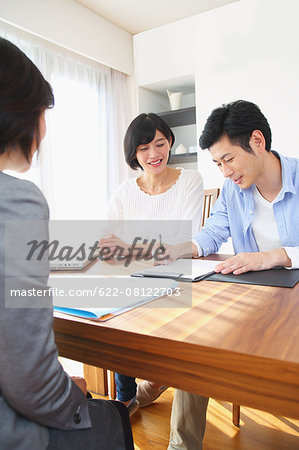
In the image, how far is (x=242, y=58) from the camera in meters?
3.10

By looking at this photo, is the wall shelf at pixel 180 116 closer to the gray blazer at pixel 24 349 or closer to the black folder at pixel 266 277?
the black folder at pixel 266 277

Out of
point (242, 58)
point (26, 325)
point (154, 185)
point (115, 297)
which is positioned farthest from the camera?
point (242, 58)

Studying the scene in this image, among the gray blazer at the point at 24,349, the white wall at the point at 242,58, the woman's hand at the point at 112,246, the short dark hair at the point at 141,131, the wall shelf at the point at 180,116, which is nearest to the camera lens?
the gray blazer at the point at 24,349

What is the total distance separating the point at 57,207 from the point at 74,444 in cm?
271

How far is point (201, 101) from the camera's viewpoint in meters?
3.36

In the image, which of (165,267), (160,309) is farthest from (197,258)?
(160,309)

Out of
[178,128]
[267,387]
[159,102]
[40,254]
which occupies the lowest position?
[267,387]

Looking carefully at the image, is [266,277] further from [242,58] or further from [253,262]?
[242,58]

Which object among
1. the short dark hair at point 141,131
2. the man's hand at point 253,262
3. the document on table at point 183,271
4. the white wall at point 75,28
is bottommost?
the document on table at point 183,271

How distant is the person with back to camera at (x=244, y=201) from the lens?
1195mm

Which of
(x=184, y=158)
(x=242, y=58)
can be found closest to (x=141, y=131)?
(x=242, y=58)

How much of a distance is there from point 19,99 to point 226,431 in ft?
4.84

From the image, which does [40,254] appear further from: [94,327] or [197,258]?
[197,258]

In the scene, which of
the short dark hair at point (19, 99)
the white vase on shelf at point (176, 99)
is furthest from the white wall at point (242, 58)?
the short dark hair at point (19, 99)
